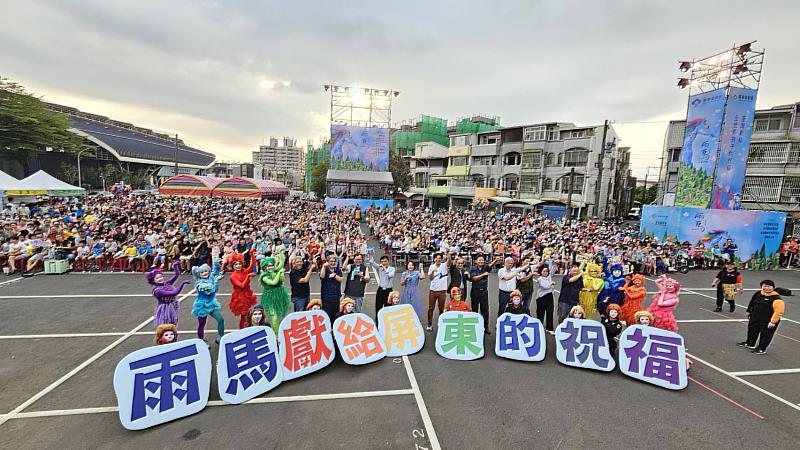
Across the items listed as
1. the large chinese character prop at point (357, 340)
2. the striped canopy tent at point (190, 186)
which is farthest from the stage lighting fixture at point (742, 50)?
the striped canopy tent at point (190, 186)

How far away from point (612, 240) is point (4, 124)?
152 feet

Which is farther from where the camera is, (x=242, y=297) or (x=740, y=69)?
(x=740, y=69)

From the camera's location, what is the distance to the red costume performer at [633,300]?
6387 mm

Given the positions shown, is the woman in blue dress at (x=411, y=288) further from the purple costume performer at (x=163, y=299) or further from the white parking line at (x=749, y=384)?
the white parking line at (x=749, y=384)

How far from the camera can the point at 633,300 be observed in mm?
6457

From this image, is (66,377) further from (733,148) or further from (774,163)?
(774,163)

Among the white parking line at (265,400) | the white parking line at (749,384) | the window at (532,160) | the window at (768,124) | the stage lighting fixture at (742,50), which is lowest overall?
the white parking line at (265,400)

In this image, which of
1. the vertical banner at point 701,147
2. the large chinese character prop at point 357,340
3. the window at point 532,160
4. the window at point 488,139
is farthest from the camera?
the window at point 488,139

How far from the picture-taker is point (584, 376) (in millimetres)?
5445

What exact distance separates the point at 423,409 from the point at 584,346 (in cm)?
310

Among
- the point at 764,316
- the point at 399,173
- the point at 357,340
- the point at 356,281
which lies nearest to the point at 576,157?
the point at 399,173

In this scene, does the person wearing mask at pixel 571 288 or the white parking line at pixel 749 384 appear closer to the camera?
the white parking line at pixel 749 384

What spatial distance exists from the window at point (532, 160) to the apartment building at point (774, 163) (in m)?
11.9

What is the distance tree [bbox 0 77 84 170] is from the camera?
28578mm
